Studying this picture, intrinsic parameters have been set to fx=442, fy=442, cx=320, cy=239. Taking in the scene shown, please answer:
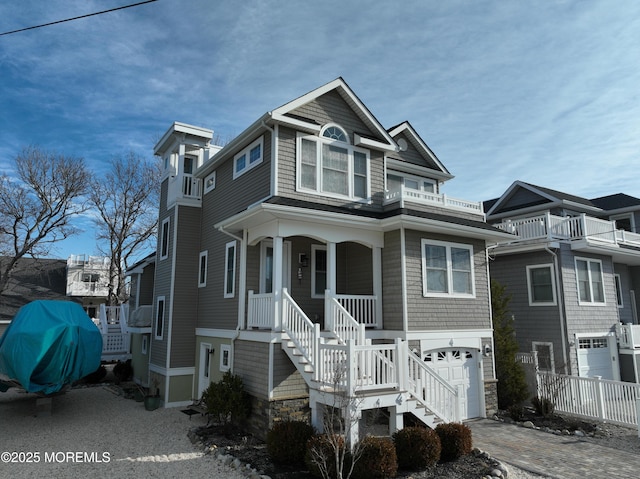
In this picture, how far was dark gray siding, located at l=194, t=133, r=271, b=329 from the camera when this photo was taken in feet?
41.6

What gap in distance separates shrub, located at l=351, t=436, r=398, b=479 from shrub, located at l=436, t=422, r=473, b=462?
1493 mm

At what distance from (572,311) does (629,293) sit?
7336mm

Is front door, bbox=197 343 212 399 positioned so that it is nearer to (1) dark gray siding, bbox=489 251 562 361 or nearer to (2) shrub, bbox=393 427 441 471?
(2) shrub, bbox=393 427 441 471

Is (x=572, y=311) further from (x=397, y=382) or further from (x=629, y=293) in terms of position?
(x=397, y=382)

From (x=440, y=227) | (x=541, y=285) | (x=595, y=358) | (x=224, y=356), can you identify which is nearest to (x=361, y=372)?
(x=440, y=227)

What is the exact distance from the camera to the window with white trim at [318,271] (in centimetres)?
1338

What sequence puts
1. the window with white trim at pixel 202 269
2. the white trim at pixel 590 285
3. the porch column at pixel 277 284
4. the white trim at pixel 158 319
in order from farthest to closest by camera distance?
the white trim at pixel 590 285, the white trim at pixel 158 319, the window with white trim at pixel 202 269, the porch column at pixel 277 284

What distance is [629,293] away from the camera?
859 inches

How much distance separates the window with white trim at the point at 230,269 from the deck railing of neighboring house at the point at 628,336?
52.6 feet

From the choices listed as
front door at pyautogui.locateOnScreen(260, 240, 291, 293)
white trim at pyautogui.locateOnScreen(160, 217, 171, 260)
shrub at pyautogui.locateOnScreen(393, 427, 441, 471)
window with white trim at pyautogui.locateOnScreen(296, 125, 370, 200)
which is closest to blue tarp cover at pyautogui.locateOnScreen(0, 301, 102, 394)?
white trim at pyautogui.locateOnScreen(160, 217, 171, 260)

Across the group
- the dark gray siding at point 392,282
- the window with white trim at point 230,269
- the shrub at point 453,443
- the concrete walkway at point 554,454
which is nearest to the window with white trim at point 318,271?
the dark gray siding at point 392,282

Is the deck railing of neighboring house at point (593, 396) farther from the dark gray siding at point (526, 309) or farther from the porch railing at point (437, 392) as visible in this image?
the porch railing at point (437, 392)

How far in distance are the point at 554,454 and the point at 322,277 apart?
7.29m

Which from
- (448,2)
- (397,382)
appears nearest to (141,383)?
(397,382)
